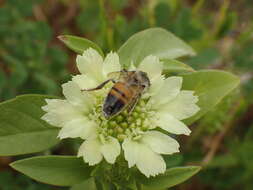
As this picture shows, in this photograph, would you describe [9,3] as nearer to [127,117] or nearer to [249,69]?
[127,117]

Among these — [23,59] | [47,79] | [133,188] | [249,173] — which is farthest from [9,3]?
[249,173]

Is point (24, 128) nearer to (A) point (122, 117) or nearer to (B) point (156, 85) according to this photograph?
(A) point (122, 117)

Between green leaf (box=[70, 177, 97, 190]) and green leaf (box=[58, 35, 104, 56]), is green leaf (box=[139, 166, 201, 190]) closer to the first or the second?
green leaf (box=[70, 177, 97, 190])

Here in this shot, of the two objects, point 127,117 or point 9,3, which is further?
point 9,3

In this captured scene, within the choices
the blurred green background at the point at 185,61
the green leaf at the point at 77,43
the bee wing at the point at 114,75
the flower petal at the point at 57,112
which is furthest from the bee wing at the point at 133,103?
the blurred green background at the point at 185,61

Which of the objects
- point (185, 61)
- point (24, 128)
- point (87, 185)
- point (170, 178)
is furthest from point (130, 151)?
point (185, 61)

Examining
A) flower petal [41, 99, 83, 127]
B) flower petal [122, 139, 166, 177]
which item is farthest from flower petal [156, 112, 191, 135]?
flower petal [41, 99, 83, 127]
